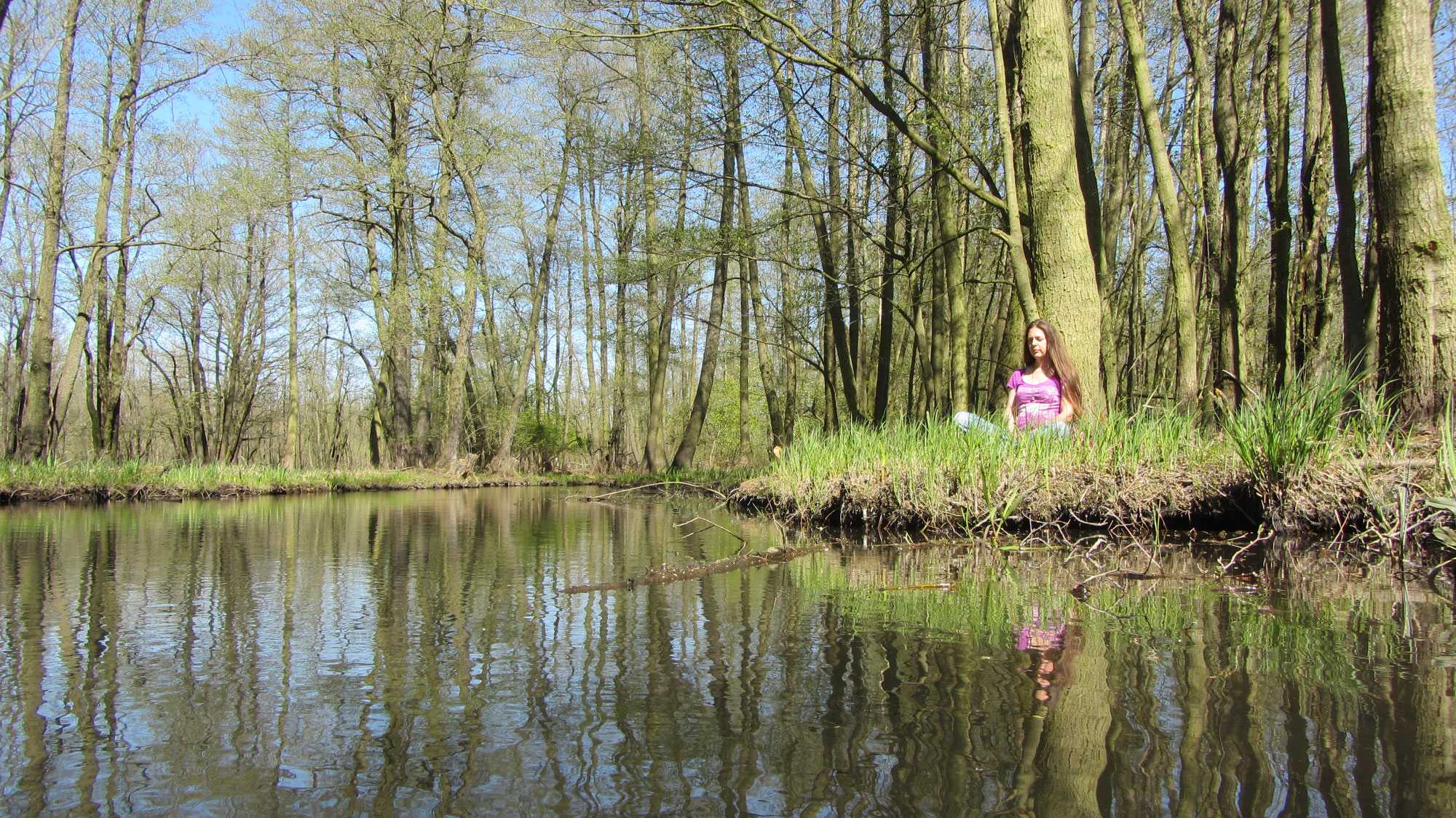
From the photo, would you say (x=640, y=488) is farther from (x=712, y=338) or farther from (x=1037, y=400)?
(x=1037, y=400)

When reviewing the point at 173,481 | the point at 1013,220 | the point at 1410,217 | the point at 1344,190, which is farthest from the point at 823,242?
the point at 173,481

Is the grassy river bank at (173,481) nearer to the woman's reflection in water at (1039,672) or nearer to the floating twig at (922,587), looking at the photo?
the floating twig at (922,587)

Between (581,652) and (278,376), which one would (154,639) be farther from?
(278,376)

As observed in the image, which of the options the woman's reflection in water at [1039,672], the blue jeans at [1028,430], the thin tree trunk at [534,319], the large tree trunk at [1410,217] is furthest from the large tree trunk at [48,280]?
the large tree trunk at [1410,217]

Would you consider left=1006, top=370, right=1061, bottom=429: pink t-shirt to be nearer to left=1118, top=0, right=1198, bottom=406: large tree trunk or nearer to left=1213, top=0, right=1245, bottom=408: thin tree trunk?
left=1118, top=0, right=1198, bottom=406: large tree trunk

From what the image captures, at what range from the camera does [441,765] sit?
135 cm

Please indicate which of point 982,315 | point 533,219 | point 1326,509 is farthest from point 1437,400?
point 533,219

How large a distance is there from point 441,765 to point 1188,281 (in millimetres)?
8618

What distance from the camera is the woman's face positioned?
566 centimetres

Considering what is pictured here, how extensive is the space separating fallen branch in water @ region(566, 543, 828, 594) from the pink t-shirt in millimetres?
2399

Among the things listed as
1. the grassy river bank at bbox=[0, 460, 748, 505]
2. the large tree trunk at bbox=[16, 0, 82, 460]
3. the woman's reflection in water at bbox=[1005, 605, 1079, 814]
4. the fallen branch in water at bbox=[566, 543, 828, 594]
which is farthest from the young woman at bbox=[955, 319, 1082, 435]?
the large tree trunk at bbox=[16, 0, 82, 460]

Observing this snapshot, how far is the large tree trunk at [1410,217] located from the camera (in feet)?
13.8

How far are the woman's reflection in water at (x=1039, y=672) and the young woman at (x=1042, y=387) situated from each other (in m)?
3.16

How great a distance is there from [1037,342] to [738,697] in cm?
466
